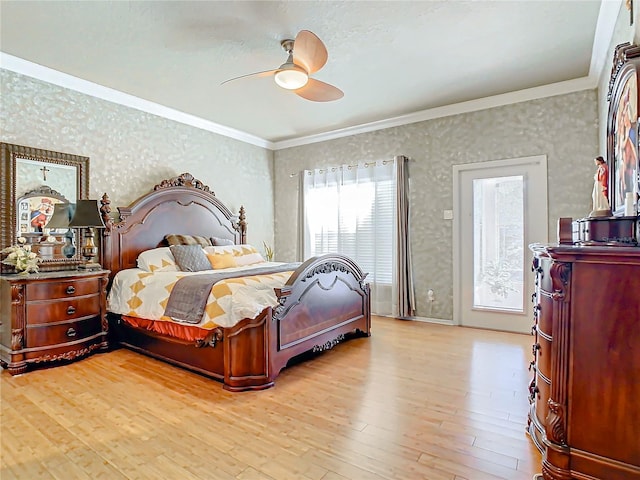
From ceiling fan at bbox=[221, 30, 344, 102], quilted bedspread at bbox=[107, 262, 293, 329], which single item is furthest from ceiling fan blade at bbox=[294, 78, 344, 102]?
quilted bedspread at bbox=[107, 262, 293, 329]

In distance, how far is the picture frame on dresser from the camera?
77.1 inches

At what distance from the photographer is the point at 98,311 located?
11.7ft

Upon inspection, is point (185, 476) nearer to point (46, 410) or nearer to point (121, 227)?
point (46, 410)

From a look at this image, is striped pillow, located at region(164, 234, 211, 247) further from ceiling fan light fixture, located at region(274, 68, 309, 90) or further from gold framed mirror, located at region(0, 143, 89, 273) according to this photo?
ceiling fan light fixture, located at region(274, 68, 309, 90)

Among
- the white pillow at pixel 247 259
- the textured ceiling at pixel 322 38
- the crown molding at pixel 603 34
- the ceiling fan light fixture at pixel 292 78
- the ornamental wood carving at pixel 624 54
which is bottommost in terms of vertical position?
the white pillow at pixel 247 259

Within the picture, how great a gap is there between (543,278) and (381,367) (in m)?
1.70

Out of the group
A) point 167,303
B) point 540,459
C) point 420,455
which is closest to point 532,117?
point 540,459

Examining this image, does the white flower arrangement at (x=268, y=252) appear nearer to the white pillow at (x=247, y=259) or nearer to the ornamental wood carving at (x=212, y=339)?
the white pillow at (x=247, y=259)

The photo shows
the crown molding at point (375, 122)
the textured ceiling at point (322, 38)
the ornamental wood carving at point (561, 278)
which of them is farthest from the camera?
the crown molding at point (375, 122)

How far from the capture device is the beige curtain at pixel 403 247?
4902 mm

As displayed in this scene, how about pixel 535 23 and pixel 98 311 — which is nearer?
pixel 535 23

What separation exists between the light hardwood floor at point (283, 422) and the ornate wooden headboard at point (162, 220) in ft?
4.20

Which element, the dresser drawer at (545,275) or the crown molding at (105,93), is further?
the crown molding at (105,93)

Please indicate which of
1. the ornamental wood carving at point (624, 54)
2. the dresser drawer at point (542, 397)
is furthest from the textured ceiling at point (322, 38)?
the dresser drawer at point (542, 397)
